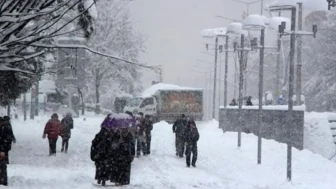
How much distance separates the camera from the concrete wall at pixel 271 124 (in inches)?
1115

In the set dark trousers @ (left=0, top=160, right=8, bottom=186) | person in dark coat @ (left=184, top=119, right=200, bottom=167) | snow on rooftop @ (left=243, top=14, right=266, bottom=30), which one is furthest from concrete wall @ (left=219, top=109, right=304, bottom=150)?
dark trousers @ (left=0, top=160, right=8, bottom=186)

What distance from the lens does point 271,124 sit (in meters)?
32.2

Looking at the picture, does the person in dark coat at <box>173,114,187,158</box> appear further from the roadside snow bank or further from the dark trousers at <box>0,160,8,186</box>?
the dark trousers at <box>0,160,8,186</box>

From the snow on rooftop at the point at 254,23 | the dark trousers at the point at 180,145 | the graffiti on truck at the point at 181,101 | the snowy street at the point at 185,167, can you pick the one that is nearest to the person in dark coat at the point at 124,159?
the snowy street at the point at 185,167

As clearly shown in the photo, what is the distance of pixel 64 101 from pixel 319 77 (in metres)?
24.4

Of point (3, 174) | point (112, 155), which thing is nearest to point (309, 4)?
point (112, 155)

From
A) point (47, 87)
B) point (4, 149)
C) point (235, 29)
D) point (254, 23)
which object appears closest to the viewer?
point (4, 149)

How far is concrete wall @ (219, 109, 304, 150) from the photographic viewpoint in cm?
2832

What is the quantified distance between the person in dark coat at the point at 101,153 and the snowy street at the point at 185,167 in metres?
0.37

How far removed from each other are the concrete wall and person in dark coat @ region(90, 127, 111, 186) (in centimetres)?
780

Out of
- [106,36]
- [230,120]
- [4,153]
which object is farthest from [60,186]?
[106,36]

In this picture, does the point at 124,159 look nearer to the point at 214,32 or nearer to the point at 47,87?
the point at 214,32

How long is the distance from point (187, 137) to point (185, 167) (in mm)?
979

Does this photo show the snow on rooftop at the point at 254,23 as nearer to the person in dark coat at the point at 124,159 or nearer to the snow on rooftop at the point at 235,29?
the snow on rooftop at the point at 235,29
